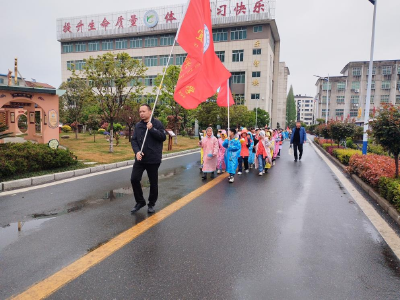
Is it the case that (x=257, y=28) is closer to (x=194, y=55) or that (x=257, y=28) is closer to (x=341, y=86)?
(x=341, y=86)

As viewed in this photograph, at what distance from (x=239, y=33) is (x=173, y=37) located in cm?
1114

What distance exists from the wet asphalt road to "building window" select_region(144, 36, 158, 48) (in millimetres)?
51436

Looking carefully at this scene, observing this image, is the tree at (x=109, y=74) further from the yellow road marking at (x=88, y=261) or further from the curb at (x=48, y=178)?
the yellow road marking at (x=88, y=261)

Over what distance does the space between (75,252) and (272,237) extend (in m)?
2.51

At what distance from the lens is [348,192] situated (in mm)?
7203

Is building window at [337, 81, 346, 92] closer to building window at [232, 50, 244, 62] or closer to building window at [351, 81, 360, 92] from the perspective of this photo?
building window at [351, 81, 360, 92]

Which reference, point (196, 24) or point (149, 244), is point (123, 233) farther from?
point (196, 24)

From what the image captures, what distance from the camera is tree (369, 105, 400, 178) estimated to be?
6425 millimetres

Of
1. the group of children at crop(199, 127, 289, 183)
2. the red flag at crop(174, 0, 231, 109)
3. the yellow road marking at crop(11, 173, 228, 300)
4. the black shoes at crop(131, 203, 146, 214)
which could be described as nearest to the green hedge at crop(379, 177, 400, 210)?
the group of children at crop(199, 127, 289, 183)

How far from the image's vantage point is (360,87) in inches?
2741

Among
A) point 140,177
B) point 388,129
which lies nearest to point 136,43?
point 388,129

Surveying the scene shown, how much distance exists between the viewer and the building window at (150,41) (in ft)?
176

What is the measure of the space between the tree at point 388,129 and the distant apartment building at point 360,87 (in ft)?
207

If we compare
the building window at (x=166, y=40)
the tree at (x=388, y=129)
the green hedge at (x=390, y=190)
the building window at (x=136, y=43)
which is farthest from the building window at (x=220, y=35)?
the green hedge at (x=390, y=190)
